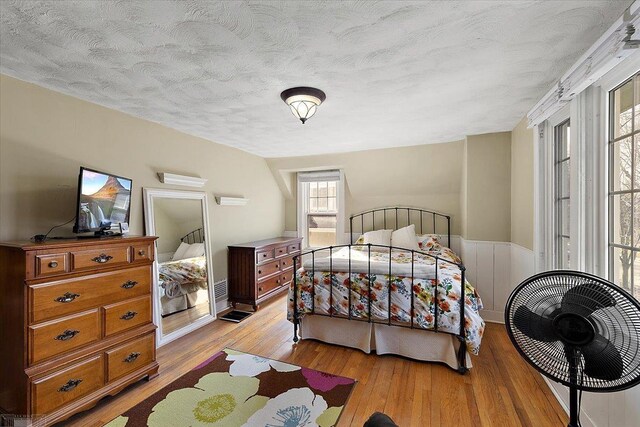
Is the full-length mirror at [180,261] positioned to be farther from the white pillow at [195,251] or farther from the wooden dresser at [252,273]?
the wooden dresser at [252,273]

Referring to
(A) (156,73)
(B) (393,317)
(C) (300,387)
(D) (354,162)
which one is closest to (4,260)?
(A) (156,73)

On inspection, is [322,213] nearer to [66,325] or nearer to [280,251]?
[280,251]

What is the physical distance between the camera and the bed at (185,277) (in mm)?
2941

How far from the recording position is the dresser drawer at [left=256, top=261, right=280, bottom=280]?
150 inches

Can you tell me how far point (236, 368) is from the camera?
2414 mm

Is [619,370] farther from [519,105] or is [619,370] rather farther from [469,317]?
[519,105]

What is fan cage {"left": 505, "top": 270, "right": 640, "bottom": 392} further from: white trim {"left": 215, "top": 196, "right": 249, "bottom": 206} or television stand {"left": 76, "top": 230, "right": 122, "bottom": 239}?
white trim {"left": 215, "top": 196, "right": 249, "bottom": 206}

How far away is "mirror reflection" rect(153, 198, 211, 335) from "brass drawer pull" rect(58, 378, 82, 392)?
3.35 feet

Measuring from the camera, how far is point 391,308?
2.48 metres

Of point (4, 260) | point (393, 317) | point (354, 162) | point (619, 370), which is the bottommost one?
point (393, 317)

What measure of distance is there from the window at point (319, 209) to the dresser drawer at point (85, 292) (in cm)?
330

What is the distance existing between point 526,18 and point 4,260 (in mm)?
3255

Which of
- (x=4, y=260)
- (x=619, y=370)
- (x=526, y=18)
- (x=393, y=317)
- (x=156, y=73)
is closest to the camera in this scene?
(x=619, y=370)

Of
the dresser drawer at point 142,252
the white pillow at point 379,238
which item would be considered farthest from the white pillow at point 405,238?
the dresser drawer at point 142,252
